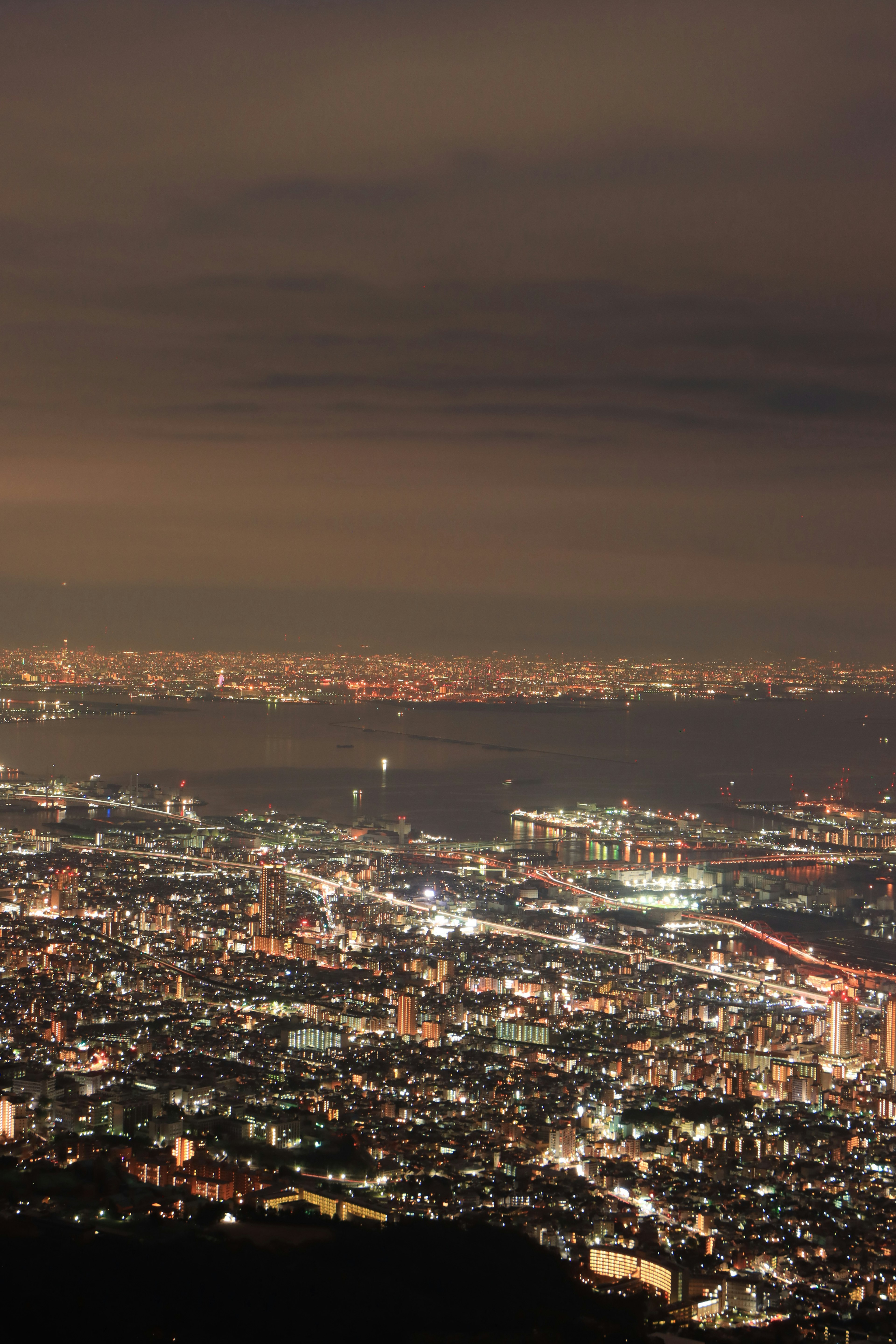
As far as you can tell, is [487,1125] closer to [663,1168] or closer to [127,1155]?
[663,1168]

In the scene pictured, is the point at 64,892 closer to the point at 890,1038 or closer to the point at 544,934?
the point at 544,934

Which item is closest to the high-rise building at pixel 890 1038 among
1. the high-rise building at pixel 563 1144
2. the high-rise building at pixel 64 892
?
the high-rise building at pixel 563 1144

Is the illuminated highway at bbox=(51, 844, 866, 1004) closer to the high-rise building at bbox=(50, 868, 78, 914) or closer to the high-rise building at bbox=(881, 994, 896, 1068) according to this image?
the high-rise building at bbox=(881, 994, 896, 1068)

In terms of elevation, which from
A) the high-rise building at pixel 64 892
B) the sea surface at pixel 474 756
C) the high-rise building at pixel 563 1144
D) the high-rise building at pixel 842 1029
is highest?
the sea surface at pixel 474 756

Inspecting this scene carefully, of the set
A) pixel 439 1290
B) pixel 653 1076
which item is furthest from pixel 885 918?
pixel 439 1290

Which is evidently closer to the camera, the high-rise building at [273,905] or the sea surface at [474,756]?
the high-rise building at [273,905]

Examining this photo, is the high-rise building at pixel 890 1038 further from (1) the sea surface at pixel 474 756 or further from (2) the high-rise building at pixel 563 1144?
(1) the sea surface at pixel 474 756
